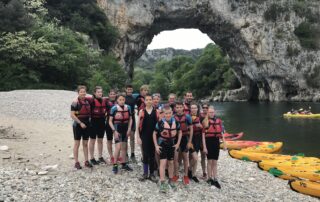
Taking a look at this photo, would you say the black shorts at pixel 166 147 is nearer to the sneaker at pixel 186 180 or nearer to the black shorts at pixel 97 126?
the sneaker at pixel 186 180

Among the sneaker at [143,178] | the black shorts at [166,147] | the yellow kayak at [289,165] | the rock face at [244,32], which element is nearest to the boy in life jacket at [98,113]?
the sneaker at [143,178]

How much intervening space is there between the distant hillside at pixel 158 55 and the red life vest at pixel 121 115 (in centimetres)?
14924

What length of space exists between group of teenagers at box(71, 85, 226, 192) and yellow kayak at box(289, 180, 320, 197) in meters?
2.42

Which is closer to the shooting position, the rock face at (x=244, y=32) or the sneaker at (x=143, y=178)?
the sneaker at (x=143, y=178)

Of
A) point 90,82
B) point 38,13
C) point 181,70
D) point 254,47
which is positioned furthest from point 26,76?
point 181,70

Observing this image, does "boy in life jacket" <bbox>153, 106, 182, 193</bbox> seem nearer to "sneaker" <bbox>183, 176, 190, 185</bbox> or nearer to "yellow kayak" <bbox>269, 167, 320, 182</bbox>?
"sneaker" <bbox>183, 176, 190, 185</bbox>

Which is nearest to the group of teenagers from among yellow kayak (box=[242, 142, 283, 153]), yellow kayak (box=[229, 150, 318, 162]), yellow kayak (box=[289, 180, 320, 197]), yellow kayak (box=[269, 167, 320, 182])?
yellow kayak (box=[289, 180, 320, 197])

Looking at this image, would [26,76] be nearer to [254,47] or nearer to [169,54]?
[254,47]

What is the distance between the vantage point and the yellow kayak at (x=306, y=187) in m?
8.60

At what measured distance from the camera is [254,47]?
51.0 m

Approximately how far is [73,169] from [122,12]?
41.4 m

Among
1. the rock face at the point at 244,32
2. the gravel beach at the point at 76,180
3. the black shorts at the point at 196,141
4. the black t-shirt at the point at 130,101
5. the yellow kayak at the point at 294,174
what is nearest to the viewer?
the gravel beach at the point at 76,180

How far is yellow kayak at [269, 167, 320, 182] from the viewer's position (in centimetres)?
955

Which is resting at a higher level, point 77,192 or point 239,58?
point 239,58
